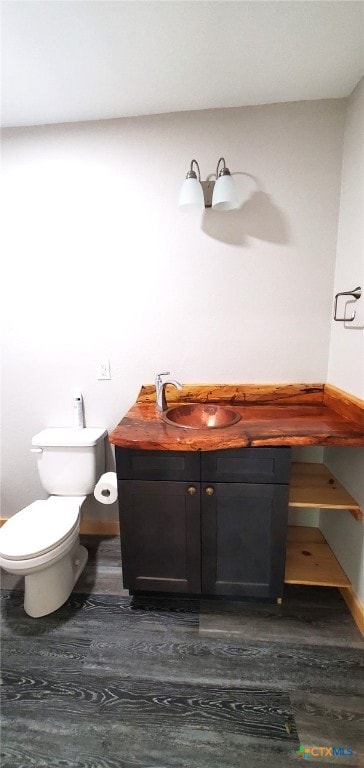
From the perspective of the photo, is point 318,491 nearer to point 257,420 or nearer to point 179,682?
point 257,420

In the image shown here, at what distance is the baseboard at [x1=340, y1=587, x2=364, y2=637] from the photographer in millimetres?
1278

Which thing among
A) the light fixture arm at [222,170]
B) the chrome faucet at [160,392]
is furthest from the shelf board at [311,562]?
the light fixture arm at [222,170]

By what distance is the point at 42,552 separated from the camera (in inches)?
49.2

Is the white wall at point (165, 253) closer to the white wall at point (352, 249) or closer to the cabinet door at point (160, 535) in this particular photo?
the white wall at point (352, 249)

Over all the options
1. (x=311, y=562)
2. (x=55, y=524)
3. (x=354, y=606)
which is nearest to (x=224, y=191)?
(x=55, y=524)

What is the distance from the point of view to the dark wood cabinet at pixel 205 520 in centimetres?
123

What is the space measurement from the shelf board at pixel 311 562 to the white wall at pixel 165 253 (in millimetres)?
898

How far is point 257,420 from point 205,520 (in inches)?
19.9

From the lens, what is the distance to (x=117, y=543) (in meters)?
1.86

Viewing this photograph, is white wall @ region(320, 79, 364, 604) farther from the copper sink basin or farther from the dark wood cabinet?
the copper sink basin

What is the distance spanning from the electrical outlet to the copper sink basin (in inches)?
18.0

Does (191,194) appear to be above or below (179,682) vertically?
above

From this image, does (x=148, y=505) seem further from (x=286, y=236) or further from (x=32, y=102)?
(x=32, y=102)

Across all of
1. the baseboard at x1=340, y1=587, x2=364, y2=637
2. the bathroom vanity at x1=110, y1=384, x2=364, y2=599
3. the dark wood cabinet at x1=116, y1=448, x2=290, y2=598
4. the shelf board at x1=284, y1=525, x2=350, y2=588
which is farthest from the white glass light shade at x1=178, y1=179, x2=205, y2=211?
the baseboard at x1=340, y1=587, x2=364, y2=637
